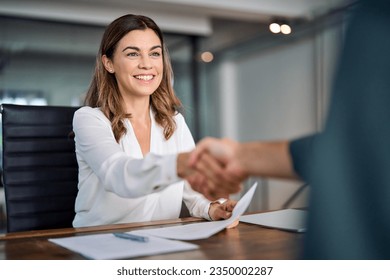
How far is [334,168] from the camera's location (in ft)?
1.99

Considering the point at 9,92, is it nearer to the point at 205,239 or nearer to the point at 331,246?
the point at 205,239

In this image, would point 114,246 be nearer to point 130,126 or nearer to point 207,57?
point 130,126

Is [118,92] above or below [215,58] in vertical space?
below

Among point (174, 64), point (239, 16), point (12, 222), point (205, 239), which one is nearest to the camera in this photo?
point (205, 239)

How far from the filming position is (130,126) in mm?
1764

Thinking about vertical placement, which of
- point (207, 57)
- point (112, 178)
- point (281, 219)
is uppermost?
point (207, 57)

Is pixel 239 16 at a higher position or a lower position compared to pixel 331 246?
higher

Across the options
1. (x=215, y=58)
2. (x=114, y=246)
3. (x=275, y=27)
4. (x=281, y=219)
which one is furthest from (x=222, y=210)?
(x=215, y=58)

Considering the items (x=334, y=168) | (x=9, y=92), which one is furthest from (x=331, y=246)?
(x=9, y=92)

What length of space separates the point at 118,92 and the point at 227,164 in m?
0.92

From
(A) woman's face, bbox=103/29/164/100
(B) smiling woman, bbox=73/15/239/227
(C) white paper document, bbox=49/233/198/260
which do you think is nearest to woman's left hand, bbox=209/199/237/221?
(B) smiling woman, bbox=73/15/239/227

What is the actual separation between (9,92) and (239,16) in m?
2.47

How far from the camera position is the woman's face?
70.3 inches

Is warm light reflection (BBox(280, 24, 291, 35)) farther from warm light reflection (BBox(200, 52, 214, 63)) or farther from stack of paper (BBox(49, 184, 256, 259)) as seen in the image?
stack of paper (BBox(49, 184, 256, 259))
